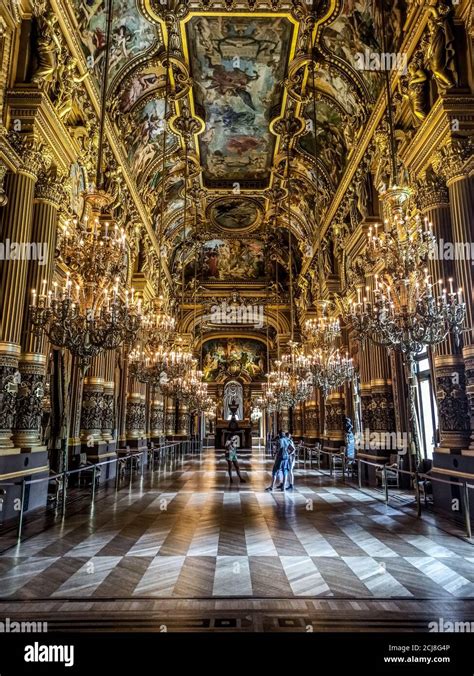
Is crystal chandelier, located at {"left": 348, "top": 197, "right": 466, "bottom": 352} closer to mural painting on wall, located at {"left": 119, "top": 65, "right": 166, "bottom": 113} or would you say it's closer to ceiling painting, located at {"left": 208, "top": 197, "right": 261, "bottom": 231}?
mural painting on wall, located at {"left": 119, "top": 65, "right": 166, "bottom": 113}

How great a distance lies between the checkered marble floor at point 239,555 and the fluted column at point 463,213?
2677 mm

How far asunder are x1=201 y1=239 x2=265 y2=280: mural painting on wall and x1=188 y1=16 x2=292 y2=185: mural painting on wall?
8.51 metres

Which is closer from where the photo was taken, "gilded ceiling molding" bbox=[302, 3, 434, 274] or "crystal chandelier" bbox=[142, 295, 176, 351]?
"gilded ceiling molding" bbox=[302, 3, 434, 274]

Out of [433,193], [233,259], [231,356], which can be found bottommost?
[433,193]

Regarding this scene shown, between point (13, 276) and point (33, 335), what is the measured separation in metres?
1.13

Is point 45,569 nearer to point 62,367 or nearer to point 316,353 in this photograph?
point 62,367

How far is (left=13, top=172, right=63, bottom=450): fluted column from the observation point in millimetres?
→ 7738

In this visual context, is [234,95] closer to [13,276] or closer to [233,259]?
[13,276]

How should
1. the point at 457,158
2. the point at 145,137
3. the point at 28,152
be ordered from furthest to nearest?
→ the point at 145,137 → the point at 28,152 → the point at 457,158

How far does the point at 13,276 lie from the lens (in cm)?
764

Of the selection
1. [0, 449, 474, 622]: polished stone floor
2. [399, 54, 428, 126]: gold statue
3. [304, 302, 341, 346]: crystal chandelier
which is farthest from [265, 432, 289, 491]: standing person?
[399, 54, 428, 126]: gold statue

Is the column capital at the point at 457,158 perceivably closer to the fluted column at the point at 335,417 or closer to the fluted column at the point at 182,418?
the fluted column at the point at 335,417

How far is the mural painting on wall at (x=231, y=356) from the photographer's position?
1556 inches

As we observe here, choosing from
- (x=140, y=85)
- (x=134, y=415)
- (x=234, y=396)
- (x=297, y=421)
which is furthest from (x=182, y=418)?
(x=140, y=85)
